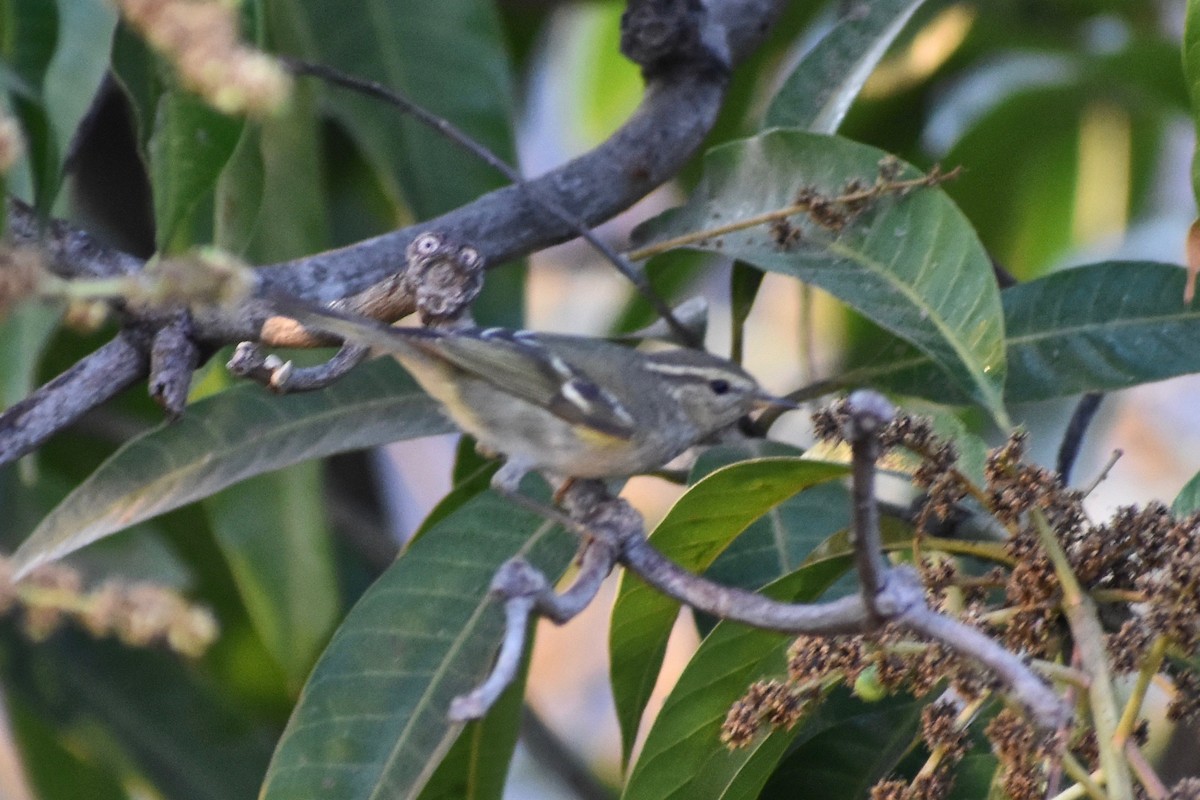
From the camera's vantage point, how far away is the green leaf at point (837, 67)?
79.6 inches

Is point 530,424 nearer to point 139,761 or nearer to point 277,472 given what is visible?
point 277,472

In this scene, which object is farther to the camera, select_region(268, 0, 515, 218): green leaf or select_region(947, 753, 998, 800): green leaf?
select_region(268, 0, 515, 218): green leaf

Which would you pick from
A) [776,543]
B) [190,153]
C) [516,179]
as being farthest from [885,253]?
[190,153]

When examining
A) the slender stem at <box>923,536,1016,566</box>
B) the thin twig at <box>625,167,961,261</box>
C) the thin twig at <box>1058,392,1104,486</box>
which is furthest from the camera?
the thin twig at <box>1058,392,1104,486</box>

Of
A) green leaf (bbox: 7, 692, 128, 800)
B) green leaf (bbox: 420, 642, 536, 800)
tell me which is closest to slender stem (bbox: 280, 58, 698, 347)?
green leaf (bbox: 420, 642, 536, 800)

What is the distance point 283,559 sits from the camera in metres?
2.22

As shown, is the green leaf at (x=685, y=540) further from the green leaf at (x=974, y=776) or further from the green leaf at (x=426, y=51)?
the green leaf at (x=426, y=51)

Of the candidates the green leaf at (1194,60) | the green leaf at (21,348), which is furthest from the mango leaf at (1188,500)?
the green leaf at (21,348)

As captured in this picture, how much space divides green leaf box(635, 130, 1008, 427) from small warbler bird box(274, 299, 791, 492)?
265 millimetres

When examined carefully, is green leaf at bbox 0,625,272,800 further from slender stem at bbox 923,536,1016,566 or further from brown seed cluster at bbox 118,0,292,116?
brown seed cluster at bbox 118,0,292,116

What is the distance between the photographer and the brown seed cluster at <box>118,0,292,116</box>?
29.1 inches

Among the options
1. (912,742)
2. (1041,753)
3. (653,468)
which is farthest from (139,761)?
(1041,753)

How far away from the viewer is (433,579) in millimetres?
1814

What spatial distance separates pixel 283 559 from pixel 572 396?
546mm
